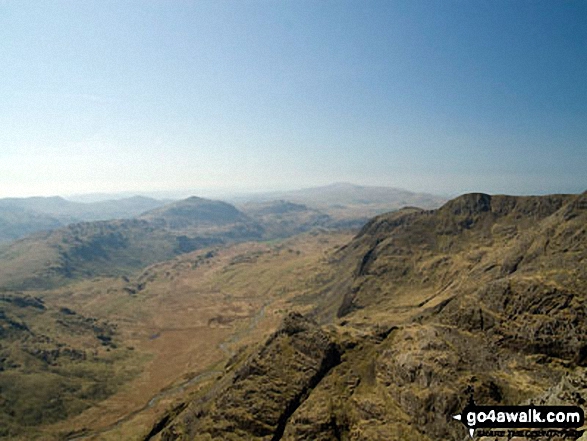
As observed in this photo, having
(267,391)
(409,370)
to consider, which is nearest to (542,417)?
(409,370)

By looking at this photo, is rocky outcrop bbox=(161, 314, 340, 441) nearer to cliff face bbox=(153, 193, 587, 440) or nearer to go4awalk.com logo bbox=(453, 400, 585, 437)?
cliff face bbox=(153, 193, 587, 440)

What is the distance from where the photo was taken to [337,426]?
83.5 m

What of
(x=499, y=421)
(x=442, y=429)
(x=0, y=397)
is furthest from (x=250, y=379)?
(x=0, y=397)

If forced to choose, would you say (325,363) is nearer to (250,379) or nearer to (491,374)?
(250,379)

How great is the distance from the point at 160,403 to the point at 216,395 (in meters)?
99.6

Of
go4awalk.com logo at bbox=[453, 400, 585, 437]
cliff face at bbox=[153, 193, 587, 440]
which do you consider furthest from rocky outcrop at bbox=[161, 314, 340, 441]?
go4awalk.com logo at bbox=[453, 400, 585, 437]

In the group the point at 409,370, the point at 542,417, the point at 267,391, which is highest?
the point at 542,417

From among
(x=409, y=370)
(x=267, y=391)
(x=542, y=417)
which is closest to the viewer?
(x=542, y=417)

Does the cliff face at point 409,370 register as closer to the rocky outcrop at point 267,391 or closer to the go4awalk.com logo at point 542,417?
the rocky outcrop at point 267,391

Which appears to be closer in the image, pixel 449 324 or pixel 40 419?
pixel 449 324

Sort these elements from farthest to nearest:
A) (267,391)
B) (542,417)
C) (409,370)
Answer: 1. (267,391)
2. (409,370)
3. (542,417)

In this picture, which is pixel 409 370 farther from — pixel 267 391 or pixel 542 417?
pixel 542 417

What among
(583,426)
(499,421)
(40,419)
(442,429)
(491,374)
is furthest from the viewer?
(40,419)

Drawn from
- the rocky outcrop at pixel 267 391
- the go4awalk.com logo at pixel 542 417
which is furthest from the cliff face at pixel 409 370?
the go4awalk.com logo at pixel 542 417
